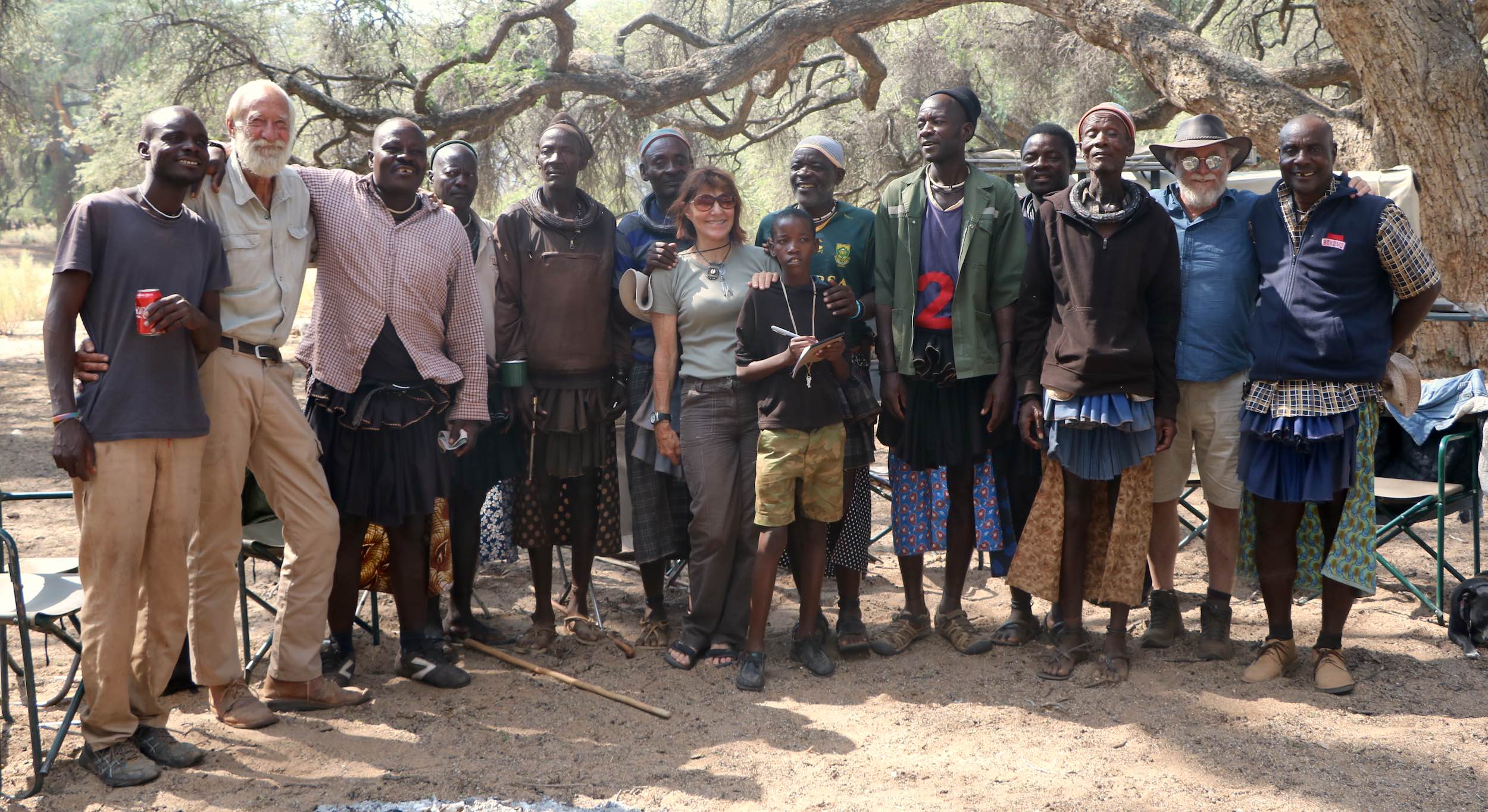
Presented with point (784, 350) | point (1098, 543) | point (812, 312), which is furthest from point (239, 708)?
point (1098, 543)

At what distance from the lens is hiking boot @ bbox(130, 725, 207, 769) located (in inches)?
143

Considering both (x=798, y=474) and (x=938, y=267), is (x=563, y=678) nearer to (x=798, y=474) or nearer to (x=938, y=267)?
(x=798, y=474)

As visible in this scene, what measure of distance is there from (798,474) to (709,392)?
46 cm

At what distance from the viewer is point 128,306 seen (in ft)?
11.3

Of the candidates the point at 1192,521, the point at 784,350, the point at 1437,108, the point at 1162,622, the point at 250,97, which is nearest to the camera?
A: the point at 250,97

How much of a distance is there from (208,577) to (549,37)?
27.7ft

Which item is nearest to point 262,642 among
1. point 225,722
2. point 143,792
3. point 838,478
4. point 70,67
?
point 225,722

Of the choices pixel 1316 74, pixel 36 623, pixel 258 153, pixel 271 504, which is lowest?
pixel 36 623

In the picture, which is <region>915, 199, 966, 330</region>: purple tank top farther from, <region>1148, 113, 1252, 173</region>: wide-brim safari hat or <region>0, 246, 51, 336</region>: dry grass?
<region>0, 246, 51, 336</region>: dry grass

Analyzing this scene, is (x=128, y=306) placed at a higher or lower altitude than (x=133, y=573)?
higher

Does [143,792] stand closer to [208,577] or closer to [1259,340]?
[208,577]

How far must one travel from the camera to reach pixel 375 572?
15.4 feet

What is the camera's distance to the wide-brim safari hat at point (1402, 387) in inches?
167

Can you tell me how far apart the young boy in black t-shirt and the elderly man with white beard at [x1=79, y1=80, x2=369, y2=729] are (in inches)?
60.5
